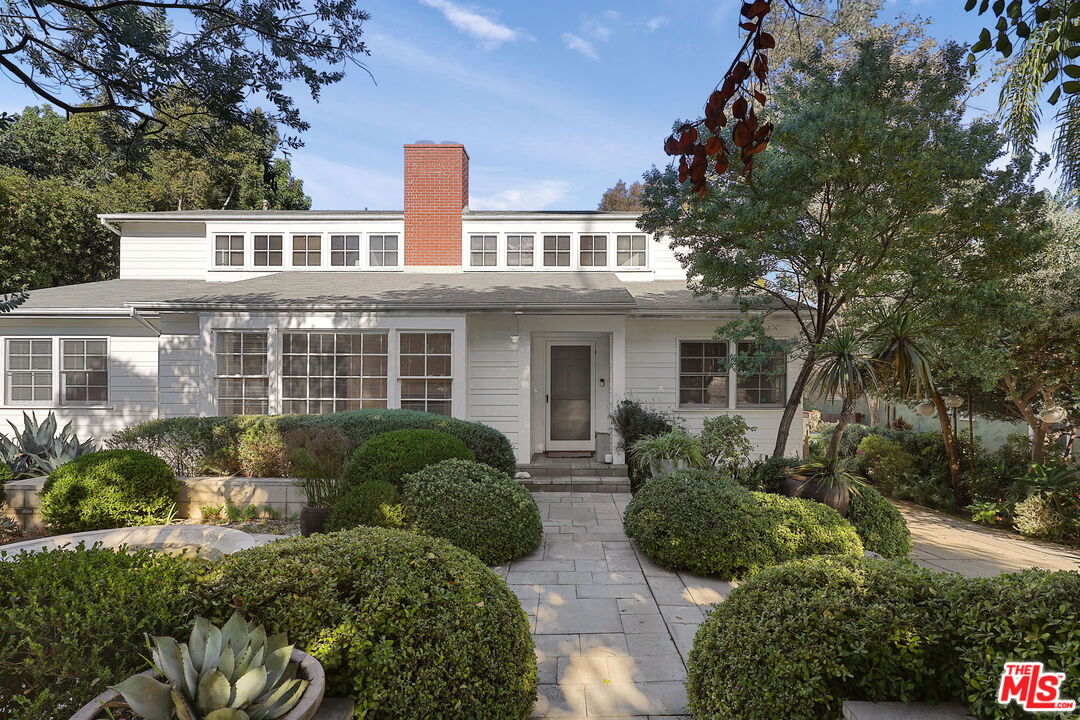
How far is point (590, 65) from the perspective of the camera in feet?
17.7

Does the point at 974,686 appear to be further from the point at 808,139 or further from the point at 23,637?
the point at 808,139

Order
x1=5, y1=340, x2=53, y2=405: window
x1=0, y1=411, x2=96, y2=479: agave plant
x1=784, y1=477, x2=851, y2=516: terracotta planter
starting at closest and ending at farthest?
x1=784, y1=477, x2=851, y2=516: terracotta planter
x1=0, y1=411, x2=96, y2=479: agave plant
x1=5, y1=340, x2=53, y2=405: window

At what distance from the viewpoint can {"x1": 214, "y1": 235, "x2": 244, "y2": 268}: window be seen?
1386 centimetres

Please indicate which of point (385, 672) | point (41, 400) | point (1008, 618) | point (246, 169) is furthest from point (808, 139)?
point (246, 169)

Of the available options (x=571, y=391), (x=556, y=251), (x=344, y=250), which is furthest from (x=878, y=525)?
(x=344, y=250)

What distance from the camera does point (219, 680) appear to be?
2.11 meters

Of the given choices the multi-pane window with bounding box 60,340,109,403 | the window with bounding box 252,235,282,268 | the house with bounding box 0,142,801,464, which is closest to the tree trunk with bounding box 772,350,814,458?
the house with bounding box 0,142,801,464

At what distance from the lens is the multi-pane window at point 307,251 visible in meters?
13.9

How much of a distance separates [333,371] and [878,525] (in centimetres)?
885

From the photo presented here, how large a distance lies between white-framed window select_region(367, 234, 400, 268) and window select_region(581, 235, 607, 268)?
14.5 ft

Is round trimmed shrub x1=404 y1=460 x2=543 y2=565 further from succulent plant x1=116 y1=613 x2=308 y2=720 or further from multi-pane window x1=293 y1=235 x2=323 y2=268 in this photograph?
multi-pane window x1=293 y1=235 x2=323 y2=268

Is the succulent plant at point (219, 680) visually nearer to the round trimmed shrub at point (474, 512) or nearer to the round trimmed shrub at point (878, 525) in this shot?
the round trimmed shrub at point (474, 512)

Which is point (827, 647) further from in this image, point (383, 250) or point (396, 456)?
point (383, 250)

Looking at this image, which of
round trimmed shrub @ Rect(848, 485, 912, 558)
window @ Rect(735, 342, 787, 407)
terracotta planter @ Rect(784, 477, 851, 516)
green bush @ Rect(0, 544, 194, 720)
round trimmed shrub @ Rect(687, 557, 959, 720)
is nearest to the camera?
green bush @ Rect(0, 544, 194, 720)
